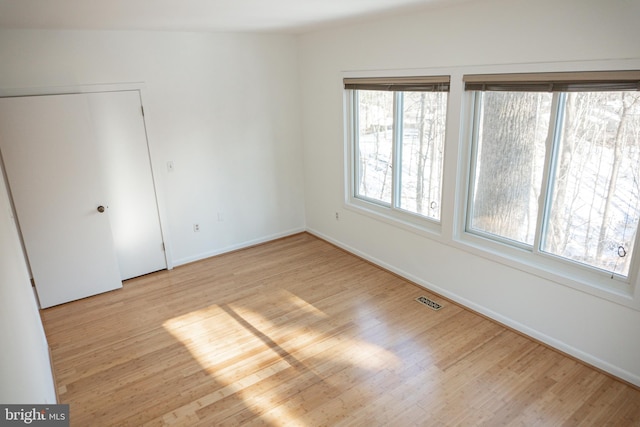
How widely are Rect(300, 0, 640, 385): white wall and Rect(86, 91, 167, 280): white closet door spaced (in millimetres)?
2123

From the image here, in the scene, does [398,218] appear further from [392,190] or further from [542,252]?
[542,252]

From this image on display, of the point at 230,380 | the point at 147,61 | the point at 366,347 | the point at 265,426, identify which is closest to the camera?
the point at 265,426

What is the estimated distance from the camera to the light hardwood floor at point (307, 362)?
2.71 meters

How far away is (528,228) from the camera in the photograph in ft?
11.0

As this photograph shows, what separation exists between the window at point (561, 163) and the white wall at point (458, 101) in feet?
0.63

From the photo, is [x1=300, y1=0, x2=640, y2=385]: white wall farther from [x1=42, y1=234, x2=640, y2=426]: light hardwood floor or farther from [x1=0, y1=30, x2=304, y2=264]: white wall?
A: [x1=0, y1=30, x2=304, y2=264]: white wall

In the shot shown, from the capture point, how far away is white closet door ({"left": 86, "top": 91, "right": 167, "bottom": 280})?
13.9ft

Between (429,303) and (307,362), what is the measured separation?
4.57 feet

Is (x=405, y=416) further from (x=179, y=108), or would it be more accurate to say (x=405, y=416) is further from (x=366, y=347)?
(x=179, y=108)

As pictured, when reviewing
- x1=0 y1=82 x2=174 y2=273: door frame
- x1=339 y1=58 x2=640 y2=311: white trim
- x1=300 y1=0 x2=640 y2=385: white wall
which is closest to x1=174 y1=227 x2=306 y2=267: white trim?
x1=0 y1=82 x2=174 y2=273: door frame

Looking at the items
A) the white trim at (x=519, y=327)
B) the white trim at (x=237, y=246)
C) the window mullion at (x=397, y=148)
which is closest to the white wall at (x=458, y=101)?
the white trim at (x=519, y=327)

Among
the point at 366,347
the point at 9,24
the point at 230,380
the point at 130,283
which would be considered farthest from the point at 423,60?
the point at 130,283

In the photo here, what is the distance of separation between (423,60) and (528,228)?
5.62 feet

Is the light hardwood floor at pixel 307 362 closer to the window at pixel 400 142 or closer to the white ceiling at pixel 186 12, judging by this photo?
the window at pixel 400 142
